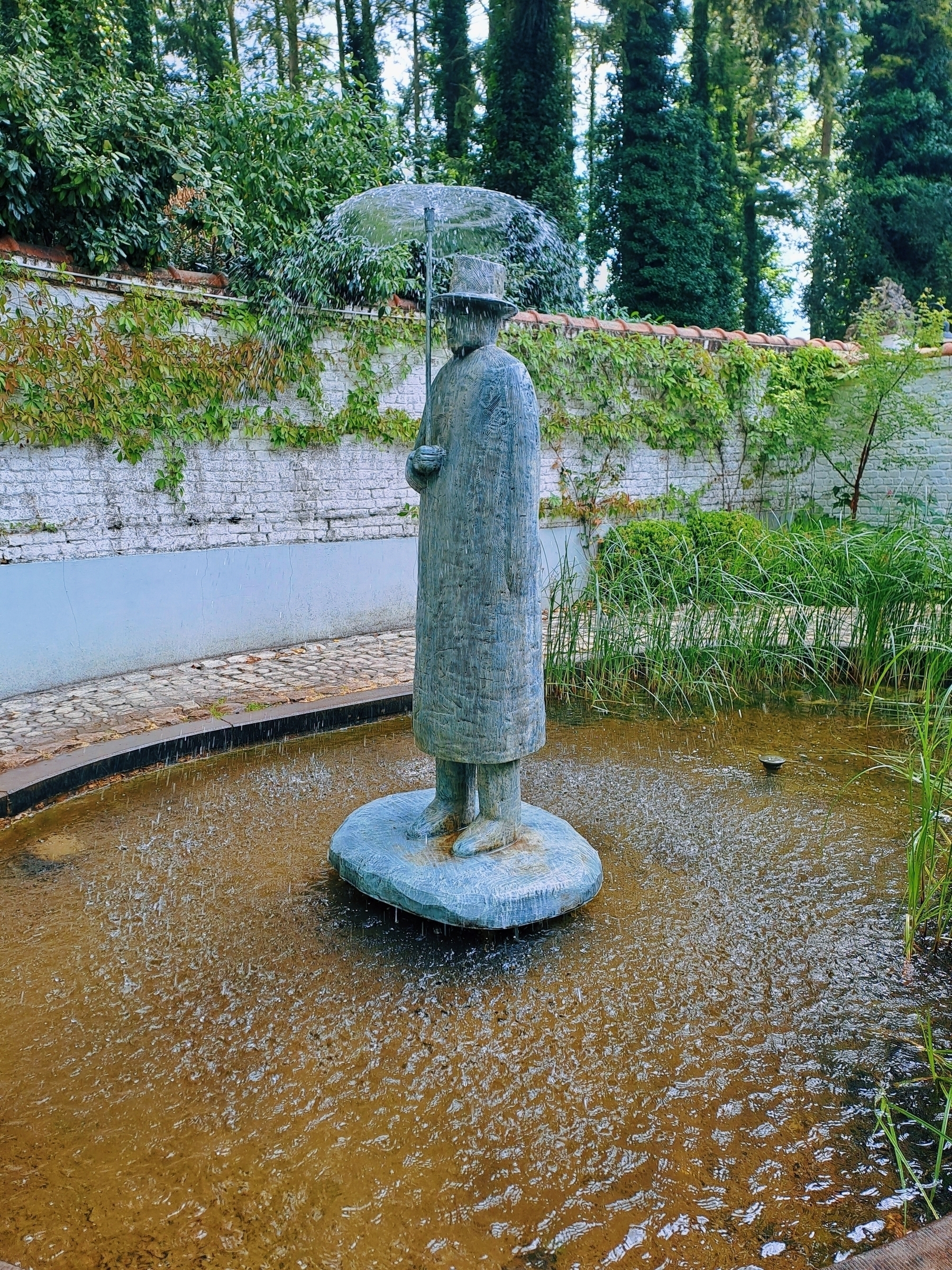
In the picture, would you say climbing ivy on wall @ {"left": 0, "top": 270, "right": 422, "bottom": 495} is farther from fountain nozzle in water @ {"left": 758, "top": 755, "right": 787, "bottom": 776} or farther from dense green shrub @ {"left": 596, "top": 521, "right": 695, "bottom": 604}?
fountain nozzle in water @ {"left": 758, "top": 755, "right": 787, "bottom": 776}

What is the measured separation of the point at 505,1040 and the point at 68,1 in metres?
11.6

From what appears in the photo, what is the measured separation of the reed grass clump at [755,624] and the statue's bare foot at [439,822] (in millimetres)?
2444

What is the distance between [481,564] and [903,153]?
18.7m

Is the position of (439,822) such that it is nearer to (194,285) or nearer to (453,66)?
(194,285)

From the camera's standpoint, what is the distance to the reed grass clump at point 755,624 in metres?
5.42

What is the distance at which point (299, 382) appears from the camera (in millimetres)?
7281

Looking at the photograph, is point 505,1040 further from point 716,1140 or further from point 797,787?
point 797,787

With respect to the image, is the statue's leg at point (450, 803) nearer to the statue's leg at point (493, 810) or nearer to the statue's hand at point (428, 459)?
the statue's leg at point (493, 810)

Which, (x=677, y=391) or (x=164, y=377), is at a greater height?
(x=677, y=391)

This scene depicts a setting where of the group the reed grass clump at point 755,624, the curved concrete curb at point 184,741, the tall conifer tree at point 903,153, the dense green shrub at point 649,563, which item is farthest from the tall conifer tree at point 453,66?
the curved concrete curb at point 184,741

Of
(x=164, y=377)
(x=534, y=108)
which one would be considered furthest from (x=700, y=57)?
(x=164, y=377)

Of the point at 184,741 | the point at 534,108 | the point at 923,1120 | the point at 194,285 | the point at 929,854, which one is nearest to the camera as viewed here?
Result: the point at 923,1120

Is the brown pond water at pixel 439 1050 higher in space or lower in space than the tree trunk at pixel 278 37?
lower

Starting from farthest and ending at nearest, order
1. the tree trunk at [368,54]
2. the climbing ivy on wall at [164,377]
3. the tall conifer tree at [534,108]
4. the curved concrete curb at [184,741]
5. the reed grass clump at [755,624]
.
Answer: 1. the tree trunk at [368,54]
2. the tall conifer tree at [534,108]
3. the climbing ivy on wall at [164,377]
4. the reed grass clump at [755,624]
5. the curved concrete curb at [184,741]
